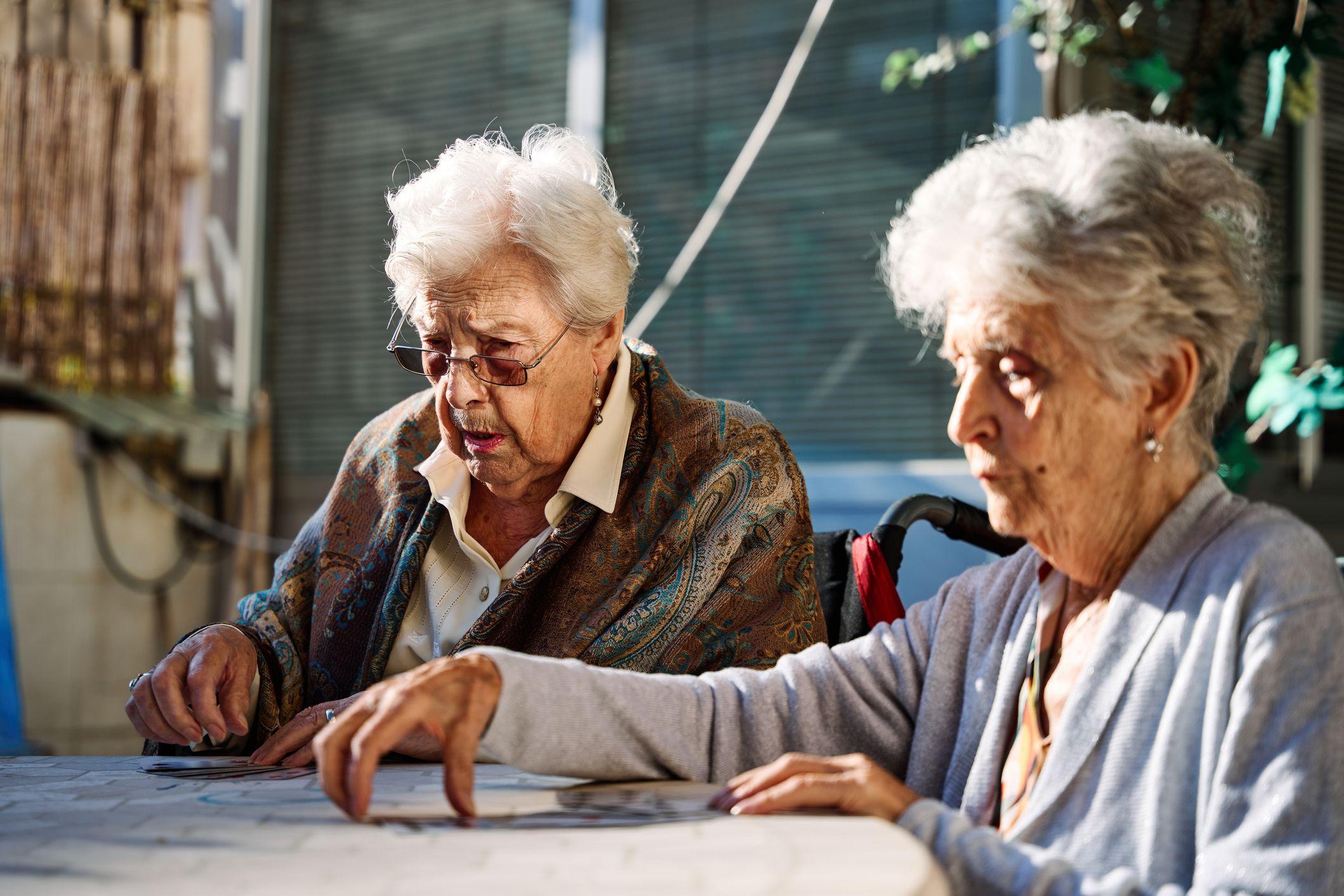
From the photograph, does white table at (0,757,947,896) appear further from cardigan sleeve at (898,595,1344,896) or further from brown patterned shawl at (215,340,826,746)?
brown patterned shawl at (215,340,826,746)

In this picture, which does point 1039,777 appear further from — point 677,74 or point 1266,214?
point 677,74

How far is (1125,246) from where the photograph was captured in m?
1.29

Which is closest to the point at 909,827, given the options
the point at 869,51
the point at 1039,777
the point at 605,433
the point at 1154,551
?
the point at 1039,777

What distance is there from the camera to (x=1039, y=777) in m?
1.32

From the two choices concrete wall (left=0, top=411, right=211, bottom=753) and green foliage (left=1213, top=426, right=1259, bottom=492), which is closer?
green foliage (left=1213, top=426, right=1259, bottom=492)

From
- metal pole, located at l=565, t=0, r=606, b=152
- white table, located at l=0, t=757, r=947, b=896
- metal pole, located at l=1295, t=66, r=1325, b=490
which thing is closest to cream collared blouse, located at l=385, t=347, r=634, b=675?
white table, located at l=0, t=757, r=947, b=896

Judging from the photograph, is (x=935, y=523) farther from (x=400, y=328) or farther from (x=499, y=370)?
(x=400, y=328)

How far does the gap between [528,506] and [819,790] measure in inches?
46.0

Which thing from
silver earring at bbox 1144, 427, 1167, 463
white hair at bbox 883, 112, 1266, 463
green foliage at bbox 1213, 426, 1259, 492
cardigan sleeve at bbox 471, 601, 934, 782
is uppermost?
white hair at bbox 883, 112, 1266, 463

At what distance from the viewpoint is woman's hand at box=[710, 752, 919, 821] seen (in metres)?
1.21

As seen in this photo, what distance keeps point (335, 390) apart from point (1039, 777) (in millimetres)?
4941

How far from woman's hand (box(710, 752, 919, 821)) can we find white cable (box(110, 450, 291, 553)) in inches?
196

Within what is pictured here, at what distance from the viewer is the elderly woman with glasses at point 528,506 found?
78.8 inches

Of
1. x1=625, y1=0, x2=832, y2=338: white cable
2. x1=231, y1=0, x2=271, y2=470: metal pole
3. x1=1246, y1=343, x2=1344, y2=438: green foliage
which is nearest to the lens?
x1=1246, y1=343, x2=1344, y2=438: green foliage
